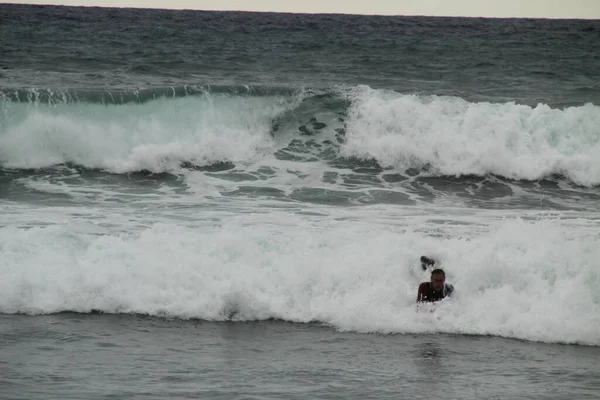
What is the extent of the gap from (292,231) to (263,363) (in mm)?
4018

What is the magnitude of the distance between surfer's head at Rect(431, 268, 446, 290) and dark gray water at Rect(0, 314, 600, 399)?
0.65m

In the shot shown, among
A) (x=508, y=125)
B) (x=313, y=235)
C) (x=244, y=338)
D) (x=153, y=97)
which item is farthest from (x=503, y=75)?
(x=244, y=338)

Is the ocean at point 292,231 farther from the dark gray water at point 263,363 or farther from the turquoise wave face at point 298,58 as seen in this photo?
the turquoise wave face at point 298,58

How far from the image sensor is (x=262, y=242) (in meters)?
10.0

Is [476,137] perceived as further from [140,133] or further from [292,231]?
[292,231]

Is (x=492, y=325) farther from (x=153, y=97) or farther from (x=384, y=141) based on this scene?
(x=153, y=97)

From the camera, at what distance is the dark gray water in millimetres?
6410

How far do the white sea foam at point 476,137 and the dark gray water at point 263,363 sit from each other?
26.1 ft

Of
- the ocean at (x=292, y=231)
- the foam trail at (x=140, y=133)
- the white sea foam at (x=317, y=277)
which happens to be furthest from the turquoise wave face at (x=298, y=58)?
the white sea foam at (x=317, y=277)

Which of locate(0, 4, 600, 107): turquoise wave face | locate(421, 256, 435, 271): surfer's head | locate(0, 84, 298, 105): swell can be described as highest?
locate(0, 4, 600, 107): turquoise wave face

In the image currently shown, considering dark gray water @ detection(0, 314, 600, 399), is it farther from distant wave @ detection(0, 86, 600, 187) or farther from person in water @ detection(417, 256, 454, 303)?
distant wave @ detection(0, 86, 600, 187)

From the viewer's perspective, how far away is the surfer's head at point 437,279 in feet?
28.7

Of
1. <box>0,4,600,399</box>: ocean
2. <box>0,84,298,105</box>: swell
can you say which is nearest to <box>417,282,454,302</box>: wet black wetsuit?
<box>0,4,600,399</box>: ocean

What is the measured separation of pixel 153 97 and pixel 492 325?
11.3 meters
